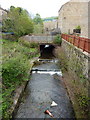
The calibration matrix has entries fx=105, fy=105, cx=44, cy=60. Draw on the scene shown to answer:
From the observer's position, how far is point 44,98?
605cm

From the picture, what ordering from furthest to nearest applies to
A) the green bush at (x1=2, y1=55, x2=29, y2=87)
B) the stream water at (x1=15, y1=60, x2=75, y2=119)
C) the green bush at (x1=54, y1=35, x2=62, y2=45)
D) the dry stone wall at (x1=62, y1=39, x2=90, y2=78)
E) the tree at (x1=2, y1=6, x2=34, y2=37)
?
1. the tree at (x1=2, y1=6, x2=34, y2=37)
2. the green bush at (x1=54, y1=35, x2=62, y2=45)
3. the green bush at (x1=2, y1=55, x2=29, y2=87)
4. the dry stone wall at (x1=62, y1=39, x2=90, y2=78)
5. the stream water at (x1=15, y1=60, x2=75, y2=119)

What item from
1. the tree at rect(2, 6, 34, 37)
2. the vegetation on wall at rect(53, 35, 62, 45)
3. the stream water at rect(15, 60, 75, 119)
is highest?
the tree at rect(2, 6, 34, 37)

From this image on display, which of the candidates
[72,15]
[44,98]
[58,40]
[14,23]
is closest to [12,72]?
[44,98]

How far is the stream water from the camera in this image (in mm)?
4911

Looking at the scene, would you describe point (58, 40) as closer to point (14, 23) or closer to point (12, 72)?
point (14, 23)

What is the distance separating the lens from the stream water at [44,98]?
4.91 metres

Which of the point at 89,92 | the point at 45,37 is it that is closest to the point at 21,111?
the point at 89,92

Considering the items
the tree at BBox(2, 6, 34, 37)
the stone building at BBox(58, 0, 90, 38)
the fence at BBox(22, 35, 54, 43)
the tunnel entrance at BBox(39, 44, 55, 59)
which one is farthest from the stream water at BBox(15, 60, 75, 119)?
the stone building at BBox(58, 0, 90, 38)

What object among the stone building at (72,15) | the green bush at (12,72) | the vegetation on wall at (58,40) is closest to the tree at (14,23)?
the vegetation on wall at (58,40)

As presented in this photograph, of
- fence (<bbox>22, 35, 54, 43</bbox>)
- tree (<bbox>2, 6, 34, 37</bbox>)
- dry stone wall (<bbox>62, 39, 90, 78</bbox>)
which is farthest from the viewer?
fence (<bbox>22, 35, 54, 43</bbox>)

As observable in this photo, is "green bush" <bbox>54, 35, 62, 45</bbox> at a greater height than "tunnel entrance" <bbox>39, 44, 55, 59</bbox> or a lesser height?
greater

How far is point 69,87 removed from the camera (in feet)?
22.9

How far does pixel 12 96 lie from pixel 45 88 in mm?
2456

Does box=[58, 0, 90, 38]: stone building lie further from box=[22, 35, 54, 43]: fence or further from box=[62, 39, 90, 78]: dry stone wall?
box=[62, 39, 90, 78]: dry stone wall
